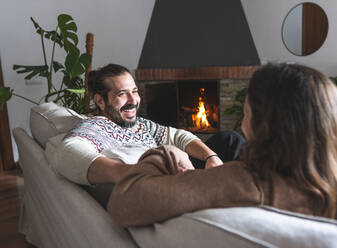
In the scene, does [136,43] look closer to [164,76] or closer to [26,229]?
[164,76]

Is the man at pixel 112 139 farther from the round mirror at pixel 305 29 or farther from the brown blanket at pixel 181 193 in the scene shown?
the round mirror at pixel 305 29

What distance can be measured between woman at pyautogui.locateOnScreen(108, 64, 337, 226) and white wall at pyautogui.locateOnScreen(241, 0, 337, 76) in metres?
3.09

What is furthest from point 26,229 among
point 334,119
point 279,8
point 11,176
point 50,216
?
point 279,8

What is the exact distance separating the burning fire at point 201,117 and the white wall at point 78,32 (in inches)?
43.8

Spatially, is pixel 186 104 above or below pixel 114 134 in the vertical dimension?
below

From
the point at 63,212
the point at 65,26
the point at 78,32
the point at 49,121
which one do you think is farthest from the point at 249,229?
the point at 78,32

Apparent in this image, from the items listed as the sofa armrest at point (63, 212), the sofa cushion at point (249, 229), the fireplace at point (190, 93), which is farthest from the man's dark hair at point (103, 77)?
the fireplace at point (190, 93)

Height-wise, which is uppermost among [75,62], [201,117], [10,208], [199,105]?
[75,62]

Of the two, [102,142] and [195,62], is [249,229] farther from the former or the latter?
[195,62]

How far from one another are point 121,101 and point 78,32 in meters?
2.25

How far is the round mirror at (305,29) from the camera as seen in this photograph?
11.0 ft

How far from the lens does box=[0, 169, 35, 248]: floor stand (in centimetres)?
174

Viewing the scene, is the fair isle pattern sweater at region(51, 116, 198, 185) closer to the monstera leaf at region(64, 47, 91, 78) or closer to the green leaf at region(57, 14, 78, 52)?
the monstera leaf at region(64, 47, 91, 78)

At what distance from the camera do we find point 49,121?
1386 millimetres
